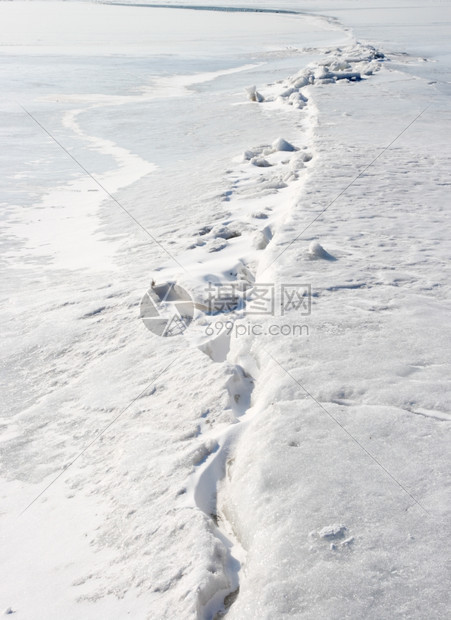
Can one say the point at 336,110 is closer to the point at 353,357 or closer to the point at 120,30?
the point at 353,357

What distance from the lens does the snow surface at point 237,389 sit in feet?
5.99

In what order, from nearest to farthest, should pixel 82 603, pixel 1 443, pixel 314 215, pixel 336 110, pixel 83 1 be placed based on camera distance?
pixel 82 603
pixel 1 443
pixel 314 215
pixel 336 110
pixel 83 1

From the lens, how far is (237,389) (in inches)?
108

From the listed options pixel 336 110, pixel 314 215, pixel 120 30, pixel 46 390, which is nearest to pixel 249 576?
pixel 46 390

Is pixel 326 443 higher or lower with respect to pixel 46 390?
higher

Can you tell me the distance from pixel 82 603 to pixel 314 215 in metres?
3.25

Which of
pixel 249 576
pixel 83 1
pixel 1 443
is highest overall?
pixel 83 1

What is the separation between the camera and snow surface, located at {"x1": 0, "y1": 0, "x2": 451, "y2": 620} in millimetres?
1825

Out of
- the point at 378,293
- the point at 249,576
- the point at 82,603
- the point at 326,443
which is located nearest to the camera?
the point at 249,576

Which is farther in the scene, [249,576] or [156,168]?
[156,168]

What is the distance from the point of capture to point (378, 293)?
10.7 ft

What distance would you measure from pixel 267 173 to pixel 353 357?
4.07 metres

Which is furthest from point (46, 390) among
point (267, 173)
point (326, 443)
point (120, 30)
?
point (120, 30)

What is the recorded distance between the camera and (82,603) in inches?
75.2
